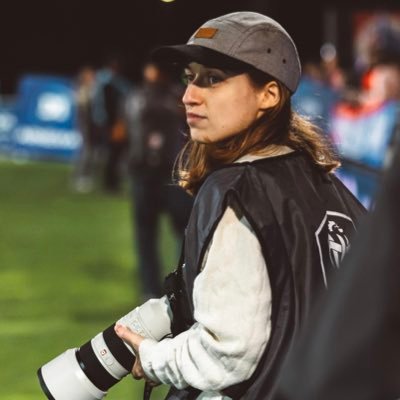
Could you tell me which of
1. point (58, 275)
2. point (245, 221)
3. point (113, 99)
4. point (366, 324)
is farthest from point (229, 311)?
point (113, 99)

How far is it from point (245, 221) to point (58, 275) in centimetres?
684

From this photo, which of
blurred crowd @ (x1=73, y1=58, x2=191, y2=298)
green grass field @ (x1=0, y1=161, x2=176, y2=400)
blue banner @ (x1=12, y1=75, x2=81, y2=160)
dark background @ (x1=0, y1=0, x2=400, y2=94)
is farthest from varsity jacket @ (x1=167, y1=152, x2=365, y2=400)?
dark background @ (x1=0, y1=0, x2=400, y2=94)

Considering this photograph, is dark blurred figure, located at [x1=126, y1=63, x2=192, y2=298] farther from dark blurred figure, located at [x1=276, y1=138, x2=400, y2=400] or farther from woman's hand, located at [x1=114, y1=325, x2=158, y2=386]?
dark blurred figure, located at [x1=276, y1=138, x2=400, y2=400]

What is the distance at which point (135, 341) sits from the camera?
8.60 ft

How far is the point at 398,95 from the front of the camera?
10211 millimetres

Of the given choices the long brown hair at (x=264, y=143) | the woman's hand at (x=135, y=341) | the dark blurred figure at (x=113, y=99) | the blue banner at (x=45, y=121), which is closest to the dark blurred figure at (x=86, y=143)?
the dark blurred figure at (x=113, y=99)

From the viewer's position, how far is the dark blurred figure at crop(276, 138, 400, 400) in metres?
1.44

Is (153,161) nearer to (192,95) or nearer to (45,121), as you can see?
(192,95)

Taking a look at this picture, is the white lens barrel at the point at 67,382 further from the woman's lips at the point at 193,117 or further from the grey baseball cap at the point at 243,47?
the grey baseball cap at the point at 243,47

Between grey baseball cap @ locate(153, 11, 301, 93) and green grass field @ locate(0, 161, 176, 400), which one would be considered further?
green grass field @ locate(0, 161, 176, 400)

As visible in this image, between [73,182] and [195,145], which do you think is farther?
[73,182]

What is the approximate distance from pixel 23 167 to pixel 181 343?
17.5 metres

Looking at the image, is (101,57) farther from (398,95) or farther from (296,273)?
(296,273)

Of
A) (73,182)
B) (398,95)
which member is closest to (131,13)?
(73,182)
